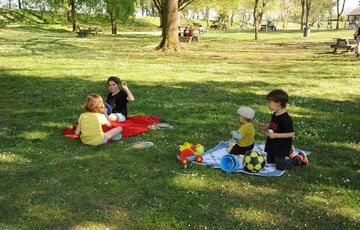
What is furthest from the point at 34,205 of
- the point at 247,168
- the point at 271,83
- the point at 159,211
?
the point at 271,83

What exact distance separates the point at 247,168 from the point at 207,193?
4.39ft

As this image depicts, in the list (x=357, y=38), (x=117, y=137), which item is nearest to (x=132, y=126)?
(x=117, y=137)

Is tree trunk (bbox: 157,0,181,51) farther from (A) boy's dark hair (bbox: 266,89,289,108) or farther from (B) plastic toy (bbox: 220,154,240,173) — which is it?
(B) plastic toy (bbox: 220,154,240,173)

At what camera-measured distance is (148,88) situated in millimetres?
16812

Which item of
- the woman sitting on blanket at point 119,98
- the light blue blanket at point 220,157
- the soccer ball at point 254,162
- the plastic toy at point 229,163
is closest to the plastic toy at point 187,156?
the light blue blanket at point 220,157

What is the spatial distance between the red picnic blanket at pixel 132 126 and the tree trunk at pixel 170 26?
19504 mm

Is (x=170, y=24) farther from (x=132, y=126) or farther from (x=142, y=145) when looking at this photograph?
(x=142, y=145)

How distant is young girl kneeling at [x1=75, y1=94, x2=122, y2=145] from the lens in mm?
9617

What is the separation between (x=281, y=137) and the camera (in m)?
8.24

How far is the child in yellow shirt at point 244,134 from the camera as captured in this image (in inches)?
336

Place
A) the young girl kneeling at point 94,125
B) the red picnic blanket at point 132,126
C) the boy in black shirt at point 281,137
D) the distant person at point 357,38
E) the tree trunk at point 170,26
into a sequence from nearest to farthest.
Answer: the boy in black shirt at point 281,137 < the young girl kneeling at point 94,125 < the red picnic blanket at point 132,126 < the distant person at point 357,38 < the tree trunk at point 170,26

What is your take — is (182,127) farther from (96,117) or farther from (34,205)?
(34,205)

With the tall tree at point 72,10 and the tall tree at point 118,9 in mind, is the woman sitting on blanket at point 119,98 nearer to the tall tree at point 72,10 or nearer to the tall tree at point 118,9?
the tall tree at point 118,9

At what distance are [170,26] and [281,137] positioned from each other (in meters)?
23.4
